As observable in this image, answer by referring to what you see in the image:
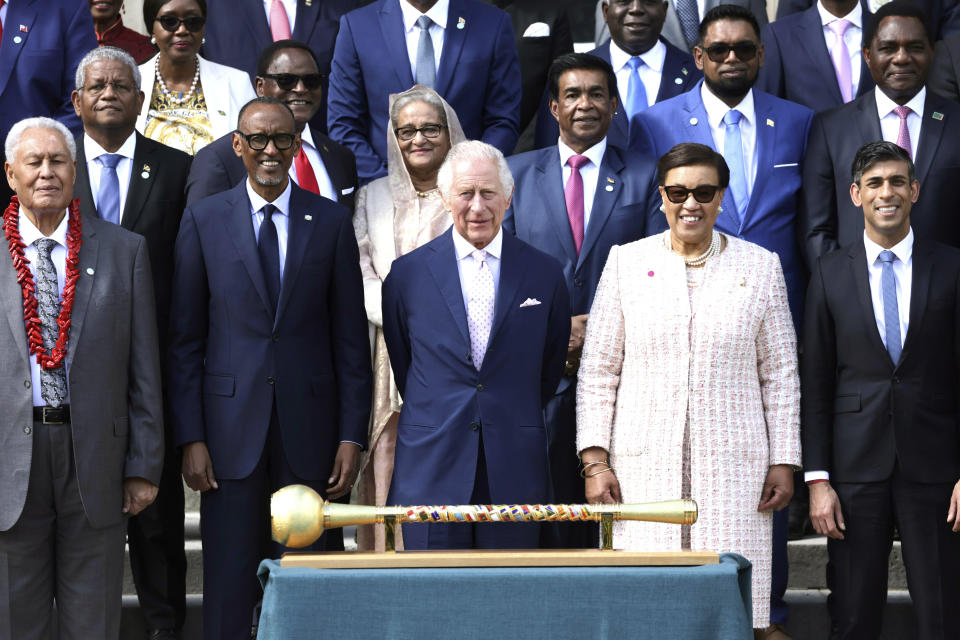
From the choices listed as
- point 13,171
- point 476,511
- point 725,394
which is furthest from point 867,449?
point 13,171

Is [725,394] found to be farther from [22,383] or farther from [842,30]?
[842,30]

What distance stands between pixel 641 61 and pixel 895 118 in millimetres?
1305

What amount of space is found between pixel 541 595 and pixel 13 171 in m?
2.50

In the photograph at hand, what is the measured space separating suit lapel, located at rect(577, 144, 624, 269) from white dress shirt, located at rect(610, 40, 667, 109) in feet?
3.68

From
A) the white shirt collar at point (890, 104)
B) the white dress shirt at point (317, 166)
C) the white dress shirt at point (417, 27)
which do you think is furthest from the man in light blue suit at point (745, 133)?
the white dress shirt at point (317, 166)

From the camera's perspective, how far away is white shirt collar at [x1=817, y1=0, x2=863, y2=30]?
6.31 m

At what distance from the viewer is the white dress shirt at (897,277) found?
Answer: 4.69m

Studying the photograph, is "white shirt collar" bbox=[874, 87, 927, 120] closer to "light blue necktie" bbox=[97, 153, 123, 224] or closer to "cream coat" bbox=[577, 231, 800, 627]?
"cream coat" bbox=[577, 231, 800, 627]

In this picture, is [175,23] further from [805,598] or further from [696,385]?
[805,598]

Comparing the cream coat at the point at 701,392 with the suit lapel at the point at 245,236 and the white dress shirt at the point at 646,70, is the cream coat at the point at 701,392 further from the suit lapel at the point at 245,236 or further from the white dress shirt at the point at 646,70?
the white dress shirt at the point at 646,70

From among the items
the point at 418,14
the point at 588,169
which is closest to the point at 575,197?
the point at 588,169

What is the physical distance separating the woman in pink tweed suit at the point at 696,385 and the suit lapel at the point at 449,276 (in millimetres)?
459

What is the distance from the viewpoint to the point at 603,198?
16.8 feet

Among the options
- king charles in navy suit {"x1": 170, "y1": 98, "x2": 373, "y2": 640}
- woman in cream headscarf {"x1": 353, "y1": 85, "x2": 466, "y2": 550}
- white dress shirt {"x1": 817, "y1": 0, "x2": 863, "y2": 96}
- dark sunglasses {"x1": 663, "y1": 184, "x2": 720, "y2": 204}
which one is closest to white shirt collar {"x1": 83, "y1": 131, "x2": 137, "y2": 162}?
king charles in navy suit {"x1": 170, "y1": 98, "x2": 373, "y2": 640}
